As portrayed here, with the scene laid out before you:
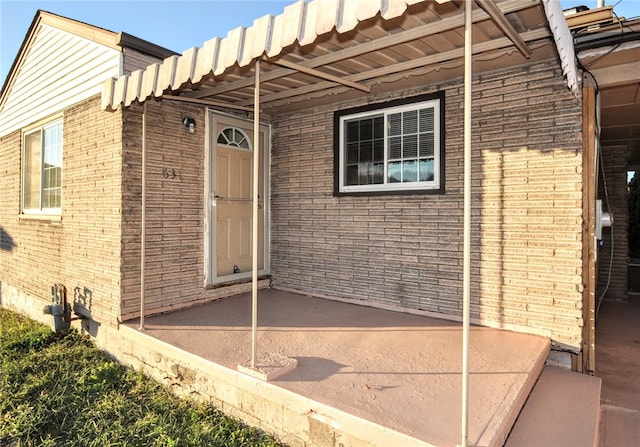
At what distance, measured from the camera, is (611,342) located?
4.72 meters

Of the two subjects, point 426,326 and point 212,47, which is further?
point 426,326

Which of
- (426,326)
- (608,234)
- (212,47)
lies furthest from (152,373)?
(608,234)

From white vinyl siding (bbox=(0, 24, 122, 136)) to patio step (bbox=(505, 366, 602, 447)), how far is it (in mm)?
5259

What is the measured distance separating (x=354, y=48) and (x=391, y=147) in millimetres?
1892

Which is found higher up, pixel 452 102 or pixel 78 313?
pixel 452 102

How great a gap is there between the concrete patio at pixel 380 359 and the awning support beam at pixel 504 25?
7.95 feet

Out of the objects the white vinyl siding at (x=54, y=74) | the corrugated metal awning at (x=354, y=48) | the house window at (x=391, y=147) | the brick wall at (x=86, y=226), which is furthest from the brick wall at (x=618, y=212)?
the white vinyl siding at (x=54, y=74)

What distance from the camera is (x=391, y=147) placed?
5.05 m

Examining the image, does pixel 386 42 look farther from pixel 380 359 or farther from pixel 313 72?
pixel 380 359

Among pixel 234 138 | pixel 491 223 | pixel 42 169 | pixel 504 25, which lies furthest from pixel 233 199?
pixel 504 25

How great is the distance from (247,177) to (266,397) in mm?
3745

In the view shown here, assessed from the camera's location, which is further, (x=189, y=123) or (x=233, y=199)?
(x=233, y=199)

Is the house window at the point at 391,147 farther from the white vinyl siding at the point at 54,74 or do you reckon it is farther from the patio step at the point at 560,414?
the white vinyl siding at the point at 54,74

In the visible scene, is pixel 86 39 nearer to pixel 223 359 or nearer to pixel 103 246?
pixel 103 246
